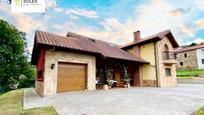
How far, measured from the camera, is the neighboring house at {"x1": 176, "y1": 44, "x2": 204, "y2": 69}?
39719 mm

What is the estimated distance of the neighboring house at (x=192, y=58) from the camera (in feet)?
130

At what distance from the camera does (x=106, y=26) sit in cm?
2167

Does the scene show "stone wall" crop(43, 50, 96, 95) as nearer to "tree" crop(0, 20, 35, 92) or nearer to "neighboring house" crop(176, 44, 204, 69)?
"tree" crop(0, 20, 35, 92)

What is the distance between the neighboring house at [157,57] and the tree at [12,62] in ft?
57.4

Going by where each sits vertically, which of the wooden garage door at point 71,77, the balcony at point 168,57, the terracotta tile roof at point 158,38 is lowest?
the wooden garage door at point 71,77

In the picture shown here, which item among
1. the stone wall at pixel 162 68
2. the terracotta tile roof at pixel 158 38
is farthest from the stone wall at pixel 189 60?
the stone wall at pixel 162 68

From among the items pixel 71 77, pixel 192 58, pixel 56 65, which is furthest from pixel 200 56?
pixel 56 65

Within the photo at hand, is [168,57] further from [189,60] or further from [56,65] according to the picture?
[189,60]

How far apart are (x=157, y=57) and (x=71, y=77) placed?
10.3 metres

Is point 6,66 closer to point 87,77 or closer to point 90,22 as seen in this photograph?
point 90,22

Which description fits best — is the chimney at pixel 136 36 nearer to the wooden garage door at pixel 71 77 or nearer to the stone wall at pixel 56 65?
the stone wall at pixel 56 65

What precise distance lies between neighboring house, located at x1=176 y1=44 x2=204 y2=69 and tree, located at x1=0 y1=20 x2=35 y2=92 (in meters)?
36.5

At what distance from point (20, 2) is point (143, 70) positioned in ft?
55.4

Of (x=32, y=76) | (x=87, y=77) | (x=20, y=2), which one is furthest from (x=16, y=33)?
(x=20, y=2)
